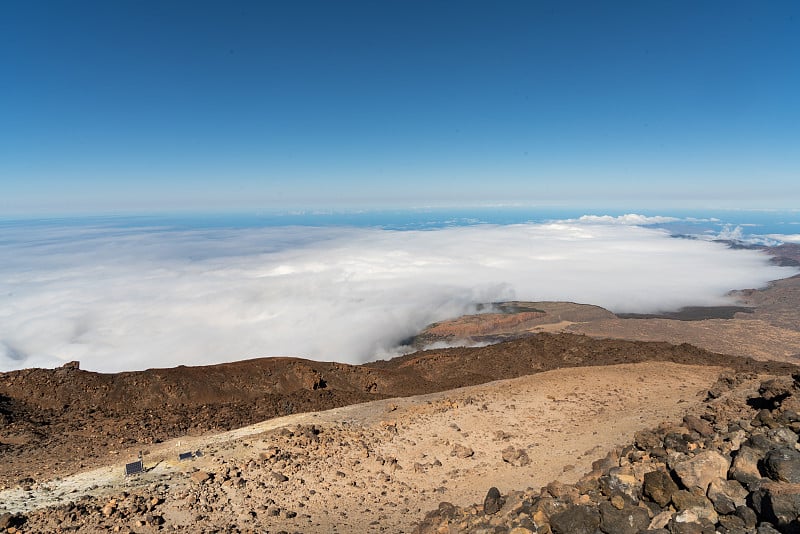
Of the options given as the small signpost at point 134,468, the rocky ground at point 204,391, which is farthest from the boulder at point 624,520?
the rocky ground at point 204,391

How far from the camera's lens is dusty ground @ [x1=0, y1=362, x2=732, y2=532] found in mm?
8820

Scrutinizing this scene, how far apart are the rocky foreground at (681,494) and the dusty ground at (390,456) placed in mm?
1655

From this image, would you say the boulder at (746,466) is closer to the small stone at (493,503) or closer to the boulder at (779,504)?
the boulder at (779,504)

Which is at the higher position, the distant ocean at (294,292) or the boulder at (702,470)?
the boulder at (702,470)

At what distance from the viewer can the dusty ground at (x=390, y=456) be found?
882cm

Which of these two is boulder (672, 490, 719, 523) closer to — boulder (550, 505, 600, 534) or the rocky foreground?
the rocky foreground

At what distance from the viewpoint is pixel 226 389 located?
1861cm

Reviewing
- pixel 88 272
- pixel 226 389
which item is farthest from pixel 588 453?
pixel 88 272

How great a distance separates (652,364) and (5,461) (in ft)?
69.2

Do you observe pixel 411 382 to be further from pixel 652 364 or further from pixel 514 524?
pixel 514 524

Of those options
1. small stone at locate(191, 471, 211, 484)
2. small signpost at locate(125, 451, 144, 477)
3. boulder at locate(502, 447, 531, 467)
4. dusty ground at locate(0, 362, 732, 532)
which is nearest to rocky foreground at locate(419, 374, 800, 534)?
dusty ground at locate(0, 362, 732, 532)

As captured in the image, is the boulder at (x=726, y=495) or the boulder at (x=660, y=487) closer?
the boulder at (x=726, y=495)

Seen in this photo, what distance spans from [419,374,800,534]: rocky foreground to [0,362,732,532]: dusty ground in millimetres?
1655

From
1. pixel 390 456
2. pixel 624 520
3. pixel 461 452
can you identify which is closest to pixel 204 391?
pixel 390 456
